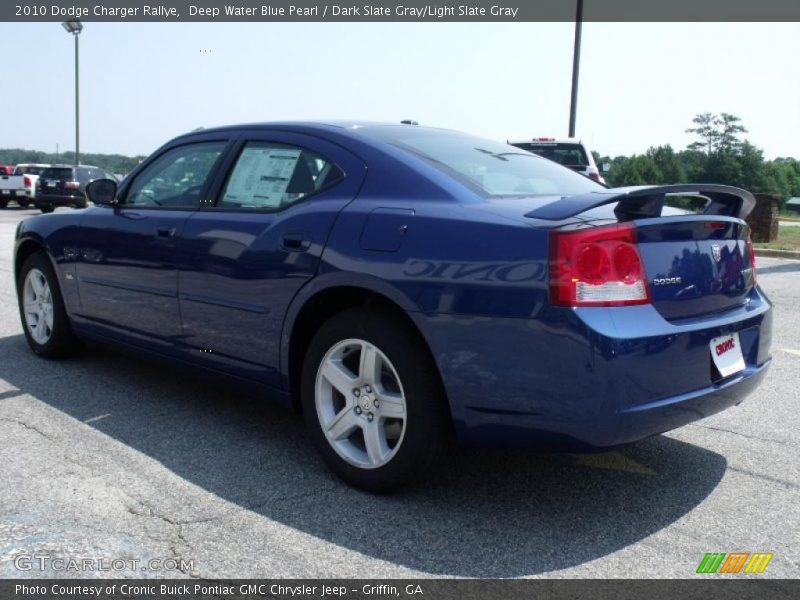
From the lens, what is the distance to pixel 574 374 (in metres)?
2.63

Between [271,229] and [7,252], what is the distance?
35.3 ft

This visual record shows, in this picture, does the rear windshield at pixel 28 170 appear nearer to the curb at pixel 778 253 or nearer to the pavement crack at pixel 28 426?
the curb at pixel 778 253

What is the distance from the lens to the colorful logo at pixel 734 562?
2604 millimetres

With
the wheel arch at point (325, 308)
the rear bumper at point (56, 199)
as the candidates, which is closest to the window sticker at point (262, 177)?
the wheel arch at point (325, 308)

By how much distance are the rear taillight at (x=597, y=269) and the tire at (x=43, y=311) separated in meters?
3.63

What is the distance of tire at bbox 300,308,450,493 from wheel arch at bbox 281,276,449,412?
0.13ft

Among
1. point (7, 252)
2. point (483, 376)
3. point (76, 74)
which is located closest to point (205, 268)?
point (483, 376)

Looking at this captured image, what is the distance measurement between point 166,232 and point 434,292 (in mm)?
1800

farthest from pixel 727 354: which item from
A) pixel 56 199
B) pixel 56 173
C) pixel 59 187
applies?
pixel 56 173

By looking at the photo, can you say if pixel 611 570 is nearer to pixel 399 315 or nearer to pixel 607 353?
pixel 607 353

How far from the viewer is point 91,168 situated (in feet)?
92.4

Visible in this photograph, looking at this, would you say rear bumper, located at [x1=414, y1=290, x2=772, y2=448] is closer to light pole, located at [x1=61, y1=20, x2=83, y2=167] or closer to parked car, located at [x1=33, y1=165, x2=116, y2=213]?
parked car, located at [x1=33, y1=165, x2=116, y2=213]

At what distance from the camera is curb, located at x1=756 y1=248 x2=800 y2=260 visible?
1496 centimetres

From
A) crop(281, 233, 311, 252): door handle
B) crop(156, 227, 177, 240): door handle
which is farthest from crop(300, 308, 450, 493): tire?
crop(156, 227, 177, 240): door handle
